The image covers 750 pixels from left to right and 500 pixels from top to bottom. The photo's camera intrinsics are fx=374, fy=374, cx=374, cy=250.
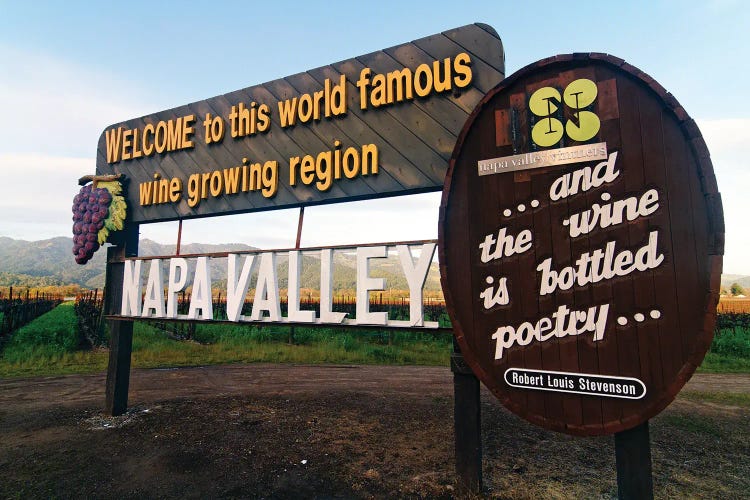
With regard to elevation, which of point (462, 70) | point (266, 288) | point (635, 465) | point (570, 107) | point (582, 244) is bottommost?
point (635, 465)

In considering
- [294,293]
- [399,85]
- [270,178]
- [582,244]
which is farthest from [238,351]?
Answer: [582,244]

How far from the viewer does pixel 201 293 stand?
719cm

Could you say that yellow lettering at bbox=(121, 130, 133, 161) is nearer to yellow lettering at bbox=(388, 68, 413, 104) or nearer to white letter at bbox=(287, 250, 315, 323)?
white letter at bbox=(287, 250, 315, 323)

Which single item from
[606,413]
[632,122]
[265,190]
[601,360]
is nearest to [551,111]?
[632,122]

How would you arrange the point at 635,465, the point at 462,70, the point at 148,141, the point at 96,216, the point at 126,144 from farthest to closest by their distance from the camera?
1. the point at 126,144
2. the point at 148,141
3. the point at 96,216
4. the point at 462,70
5. the point at 635,465

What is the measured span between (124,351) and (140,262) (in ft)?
6.97

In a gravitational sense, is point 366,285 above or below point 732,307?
above

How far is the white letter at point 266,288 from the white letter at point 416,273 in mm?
2454

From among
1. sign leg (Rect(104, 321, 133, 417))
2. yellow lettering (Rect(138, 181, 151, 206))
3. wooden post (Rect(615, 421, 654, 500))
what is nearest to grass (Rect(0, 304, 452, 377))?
sign leg (Rect(104, 321, 133, 417))

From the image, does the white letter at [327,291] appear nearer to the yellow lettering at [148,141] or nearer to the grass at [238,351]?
the yellow lettering at [148,141]

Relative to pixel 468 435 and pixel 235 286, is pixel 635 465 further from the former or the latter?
pixel 235 286

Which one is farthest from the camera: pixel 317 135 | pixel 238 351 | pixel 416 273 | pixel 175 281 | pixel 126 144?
pixel 238 351

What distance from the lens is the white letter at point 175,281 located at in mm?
7207

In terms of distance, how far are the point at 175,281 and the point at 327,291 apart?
3.50 meters
